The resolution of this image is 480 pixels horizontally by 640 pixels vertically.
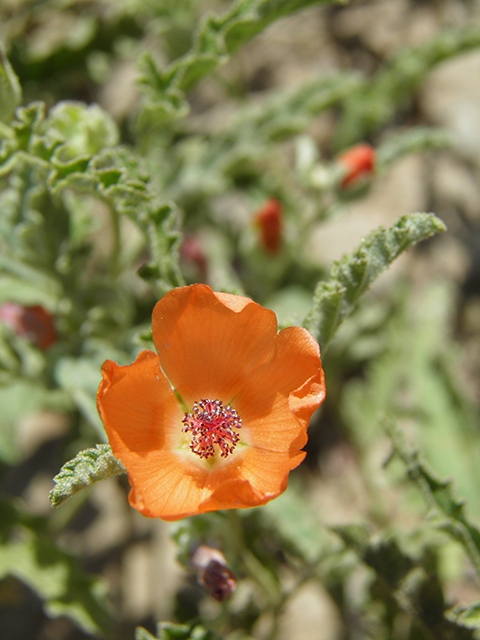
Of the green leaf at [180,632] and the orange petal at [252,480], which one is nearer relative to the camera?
the orange petal at [252,480]

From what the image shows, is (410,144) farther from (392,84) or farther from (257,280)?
(257,280)

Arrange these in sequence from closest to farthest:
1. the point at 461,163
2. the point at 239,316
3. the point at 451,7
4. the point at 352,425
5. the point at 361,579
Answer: the point at 239,316 < the point at 361,579 < the point at 352,425 < the point at 461,163 < the point at 451,7

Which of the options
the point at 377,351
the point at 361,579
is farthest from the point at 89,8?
the point at 361,579

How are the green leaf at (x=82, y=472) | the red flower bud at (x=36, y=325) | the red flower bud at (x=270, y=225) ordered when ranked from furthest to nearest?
the red flower bud at (x=270, y=225) < the red flower bud at (x=36, y=325) < the green leaf at (x=82, y=472)

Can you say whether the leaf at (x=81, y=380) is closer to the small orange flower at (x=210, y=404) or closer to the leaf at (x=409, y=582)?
the small orange flower at (x=210, y=404)

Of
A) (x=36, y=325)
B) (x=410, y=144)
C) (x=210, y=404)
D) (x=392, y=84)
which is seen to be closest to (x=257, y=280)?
(x=410, y=144)

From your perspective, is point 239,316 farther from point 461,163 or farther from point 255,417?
point 461,163

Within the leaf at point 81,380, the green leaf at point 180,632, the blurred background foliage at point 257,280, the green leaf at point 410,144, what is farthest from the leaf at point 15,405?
the green leaf at point 410,144
